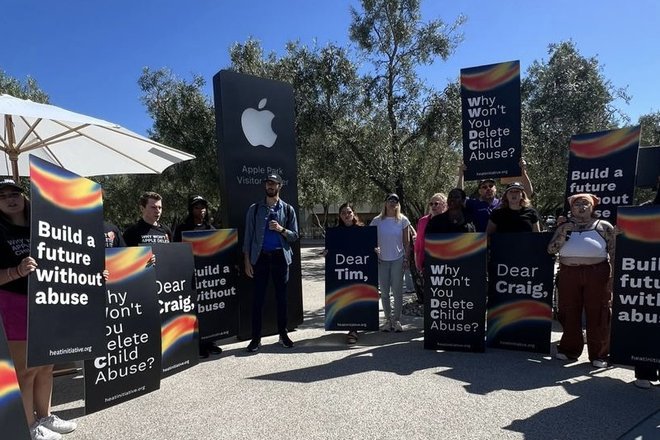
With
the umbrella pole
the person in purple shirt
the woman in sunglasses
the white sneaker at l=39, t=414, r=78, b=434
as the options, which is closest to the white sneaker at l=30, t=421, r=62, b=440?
the white sneaker at l=39, t=414, r=78, b=434

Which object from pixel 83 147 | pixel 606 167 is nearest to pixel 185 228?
pixel 83 147

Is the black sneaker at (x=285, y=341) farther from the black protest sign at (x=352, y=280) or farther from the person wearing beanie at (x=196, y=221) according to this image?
the person wearing beanie at (x=196, y=221)

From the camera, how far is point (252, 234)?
5207mm

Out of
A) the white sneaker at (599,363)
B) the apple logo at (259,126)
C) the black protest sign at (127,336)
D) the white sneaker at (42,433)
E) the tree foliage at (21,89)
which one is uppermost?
the tree foliage at (21,89)

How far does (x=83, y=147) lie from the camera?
542cm

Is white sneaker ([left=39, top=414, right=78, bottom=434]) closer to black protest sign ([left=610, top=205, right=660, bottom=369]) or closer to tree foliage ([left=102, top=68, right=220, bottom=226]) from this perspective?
black protest sign ([left=610, top=205, right=660, bottom=369])

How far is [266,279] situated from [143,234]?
1477mm

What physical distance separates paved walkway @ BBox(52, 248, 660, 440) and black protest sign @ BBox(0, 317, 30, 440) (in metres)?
1.05

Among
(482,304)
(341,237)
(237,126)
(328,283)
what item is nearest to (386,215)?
(341,237)

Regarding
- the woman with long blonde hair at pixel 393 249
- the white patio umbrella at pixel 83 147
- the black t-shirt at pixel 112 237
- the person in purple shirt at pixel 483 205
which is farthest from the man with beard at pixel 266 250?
the person in purple shirt at pixel 483 205

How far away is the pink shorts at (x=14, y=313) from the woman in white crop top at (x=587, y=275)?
4.69 meters

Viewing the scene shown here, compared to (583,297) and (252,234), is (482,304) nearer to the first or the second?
(583,297)

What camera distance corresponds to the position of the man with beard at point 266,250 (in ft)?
16.9

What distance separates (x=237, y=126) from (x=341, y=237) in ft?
6.42
